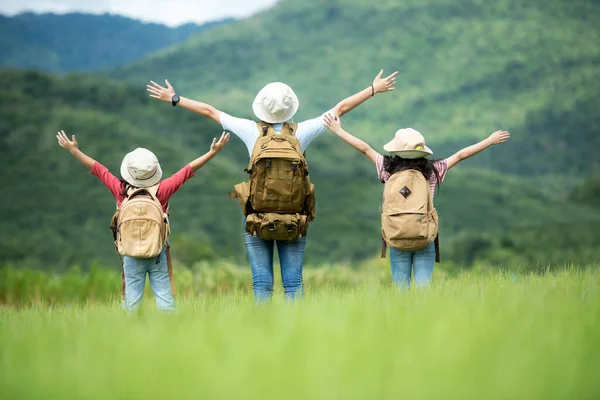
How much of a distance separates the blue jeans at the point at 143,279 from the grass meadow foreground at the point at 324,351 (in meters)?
0.39

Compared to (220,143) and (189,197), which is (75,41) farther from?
(220,143)

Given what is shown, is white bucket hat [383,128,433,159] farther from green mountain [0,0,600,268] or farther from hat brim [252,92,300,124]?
green mountain [0,0,600,268]

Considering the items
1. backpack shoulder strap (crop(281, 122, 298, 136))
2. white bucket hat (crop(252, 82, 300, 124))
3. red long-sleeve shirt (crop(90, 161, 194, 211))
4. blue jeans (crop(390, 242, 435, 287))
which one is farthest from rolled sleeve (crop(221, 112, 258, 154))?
blue jeans (crop(390, 242, 435, 287))

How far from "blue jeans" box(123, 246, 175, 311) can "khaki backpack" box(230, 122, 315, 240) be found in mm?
714

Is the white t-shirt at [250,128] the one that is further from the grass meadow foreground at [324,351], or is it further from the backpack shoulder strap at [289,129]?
the grass meadow foreground at [324,351]

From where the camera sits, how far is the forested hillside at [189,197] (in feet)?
74.4

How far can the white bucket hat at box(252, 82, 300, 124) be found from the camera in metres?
5.91

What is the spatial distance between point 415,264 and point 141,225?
2083 mm

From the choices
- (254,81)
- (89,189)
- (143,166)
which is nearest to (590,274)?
(143,166)

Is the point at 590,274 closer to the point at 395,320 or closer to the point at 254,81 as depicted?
the point at 395,320

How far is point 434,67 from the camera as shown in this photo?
50.1 m

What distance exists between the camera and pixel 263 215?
591 centimetres

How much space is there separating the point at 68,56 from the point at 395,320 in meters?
49.1

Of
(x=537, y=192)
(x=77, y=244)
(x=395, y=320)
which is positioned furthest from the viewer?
(x=537, y=192)
